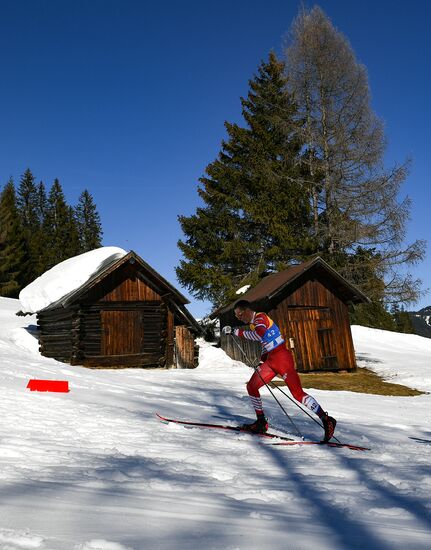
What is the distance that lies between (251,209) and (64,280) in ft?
43.5

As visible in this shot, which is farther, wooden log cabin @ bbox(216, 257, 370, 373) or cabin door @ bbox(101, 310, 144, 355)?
wooden log cabin @ bbox(216, 257, 370, 373)

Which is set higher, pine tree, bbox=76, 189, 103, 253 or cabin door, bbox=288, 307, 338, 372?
pine tree, bbox=76, 189, 103, 253

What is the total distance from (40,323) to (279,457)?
2135cm

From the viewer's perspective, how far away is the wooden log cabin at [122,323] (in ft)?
70.8

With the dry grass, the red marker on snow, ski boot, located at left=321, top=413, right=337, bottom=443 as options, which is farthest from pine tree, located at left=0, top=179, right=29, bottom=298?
ski boot, located at left=321, top=413, right=337, bottom=443

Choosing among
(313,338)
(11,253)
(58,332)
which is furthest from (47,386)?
(11,253)

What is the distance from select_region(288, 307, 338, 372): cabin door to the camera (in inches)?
936

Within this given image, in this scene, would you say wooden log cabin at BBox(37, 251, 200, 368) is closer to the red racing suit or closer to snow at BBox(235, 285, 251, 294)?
snow at BBox(235, 285, 251, 294)

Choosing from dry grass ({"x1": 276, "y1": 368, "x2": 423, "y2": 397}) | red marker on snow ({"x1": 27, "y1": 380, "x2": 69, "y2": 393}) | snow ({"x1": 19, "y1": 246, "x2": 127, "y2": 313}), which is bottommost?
dry grass ({"x1": 276, "y1": 368, "x2": 423, "y2": 397})

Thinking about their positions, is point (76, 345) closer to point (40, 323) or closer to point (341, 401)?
point (40, 323)

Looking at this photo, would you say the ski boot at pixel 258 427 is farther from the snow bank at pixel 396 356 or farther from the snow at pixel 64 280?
the snow at pixel 64 280

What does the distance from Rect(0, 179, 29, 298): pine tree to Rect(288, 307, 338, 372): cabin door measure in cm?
3609

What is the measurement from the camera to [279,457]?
5551 millimetres

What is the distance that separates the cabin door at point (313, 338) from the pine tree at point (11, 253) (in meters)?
36.1
